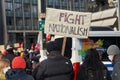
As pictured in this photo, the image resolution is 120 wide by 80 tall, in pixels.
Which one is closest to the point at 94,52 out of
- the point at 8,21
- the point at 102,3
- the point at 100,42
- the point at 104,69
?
the point at 104,69

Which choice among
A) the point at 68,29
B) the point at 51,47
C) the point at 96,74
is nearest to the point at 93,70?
the point at 96,74

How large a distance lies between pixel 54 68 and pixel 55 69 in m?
0.02

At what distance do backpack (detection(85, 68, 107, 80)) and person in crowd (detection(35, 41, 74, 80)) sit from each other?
26cm

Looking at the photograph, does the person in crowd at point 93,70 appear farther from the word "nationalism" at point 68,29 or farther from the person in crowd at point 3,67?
the person in crowd at point 3,67

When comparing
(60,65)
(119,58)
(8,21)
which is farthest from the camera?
(8,21)

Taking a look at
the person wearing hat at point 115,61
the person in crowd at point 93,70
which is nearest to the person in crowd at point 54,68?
the person in crowd at point 93,70

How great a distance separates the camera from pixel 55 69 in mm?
6465

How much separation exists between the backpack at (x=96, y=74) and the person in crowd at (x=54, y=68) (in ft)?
0.87

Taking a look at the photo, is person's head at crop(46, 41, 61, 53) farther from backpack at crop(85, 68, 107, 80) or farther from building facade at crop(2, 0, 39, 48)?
building facade at crop(2, 0, 39, 48)

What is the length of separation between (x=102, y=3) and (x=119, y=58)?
22.8 meters

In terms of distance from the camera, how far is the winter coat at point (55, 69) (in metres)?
6.45

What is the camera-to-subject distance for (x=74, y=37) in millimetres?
7645

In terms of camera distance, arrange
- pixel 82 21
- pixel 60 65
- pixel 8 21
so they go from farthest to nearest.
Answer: pixel 8 21 → pixel 82 21 → pixel 60 65

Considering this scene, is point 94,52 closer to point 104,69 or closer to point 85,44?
point 104,69
